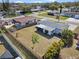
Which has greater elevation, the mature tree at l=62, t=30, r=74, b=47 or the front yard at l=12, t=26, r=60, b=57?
the mature tree at l=62, t=30, r=74, b=47

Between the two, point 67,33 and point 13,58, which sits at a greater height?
point 67,33

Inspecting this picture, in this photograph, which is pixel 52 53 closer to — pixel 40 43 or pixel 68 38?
A: pixel 68 38

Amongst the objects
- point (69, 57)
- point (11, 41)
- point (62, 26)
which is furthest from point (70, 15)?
point (69, 57)

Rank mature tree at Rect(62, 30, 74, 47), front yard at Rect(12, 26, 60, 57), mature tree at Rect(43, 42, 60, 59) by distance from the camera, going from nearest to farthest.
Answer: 1. mature tree at Rect(43, 42, 60, 59)
2. front yard at Rect(12, 26, 60, 57)
3. mature tree at Rect(62, 30, 74, 47)

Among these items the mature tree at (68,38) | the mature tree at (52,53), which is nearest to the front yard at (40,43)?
the mature tree at (52,53)

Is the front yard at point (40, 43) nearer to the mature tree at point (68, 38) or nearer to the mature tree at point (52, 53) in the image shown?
the mature tree at point (52, 53)

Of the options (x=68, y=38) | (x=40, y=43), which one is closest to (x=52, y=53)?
(x=68, y=38)

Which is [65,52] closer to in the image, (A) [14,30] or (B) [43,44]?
(B) [43,44]

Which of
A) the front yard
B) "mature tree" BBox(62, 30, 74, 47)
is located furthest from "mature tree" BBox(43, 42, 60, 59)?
"mature tree" BBox(62, 30, 74, 47)

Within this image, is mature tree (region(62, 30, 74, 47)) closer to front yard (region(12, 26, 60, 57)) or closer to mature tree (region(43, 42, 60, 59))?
front yard (region(12, 26, 60, 57))

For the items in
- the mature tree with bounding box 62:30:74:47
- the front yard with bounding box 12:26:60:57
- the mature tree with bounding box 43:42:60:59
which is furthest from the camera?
the mature tree with bounding box 62:30:74:47

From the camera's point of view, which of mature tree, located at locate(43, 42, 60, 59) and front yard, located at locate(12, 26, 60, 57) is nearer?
mature tree, located at locate(43, 42, 60, 59)
